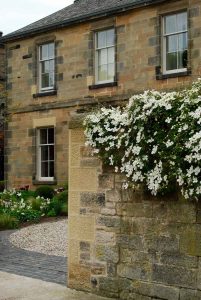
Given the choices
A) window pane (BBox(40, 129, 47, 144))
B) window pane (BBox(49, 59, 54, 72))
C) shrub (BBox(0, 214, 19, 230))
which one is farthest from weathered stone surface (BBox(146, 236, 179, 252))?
window pane (BBox(49, 59, 54, 72))

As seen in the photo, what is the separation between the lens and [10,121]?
2295 centimetres

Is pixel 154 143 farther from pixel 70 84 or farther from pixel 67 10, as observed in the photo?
pixel 67 10

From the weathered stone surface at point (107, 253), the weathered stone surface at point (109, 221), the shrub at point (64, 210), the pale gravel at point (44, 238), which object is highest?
the weathered stone surface at point (109, 221)

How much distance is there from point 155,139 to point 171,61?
1310cm

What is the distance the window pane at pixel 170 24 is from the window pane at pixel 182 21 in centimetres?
14

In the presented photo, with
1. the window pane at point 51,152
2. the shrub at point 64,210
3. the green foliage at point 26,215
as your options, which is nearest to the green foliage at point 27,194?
the window pane at point 51,152

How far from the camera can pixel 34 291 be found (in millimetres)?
6680

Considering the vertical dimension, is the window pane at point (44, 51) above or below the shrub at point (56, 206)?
above

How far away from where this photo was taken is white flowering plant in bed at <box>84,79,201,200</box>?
5.37m

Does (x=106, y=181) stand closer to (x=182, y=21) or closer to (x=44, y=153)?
(x=182, y=21)

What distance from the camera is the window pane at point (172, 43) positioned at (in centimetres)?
1834

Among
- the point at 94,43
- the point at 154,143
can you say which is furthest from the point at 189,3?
the point at 154,143

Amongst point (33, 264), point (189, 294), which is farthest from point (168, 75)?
point (189, 294)

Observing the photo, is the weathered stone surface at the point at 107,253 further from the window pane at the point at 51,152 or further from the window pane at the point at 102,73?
the window pane at the point at 51,152
